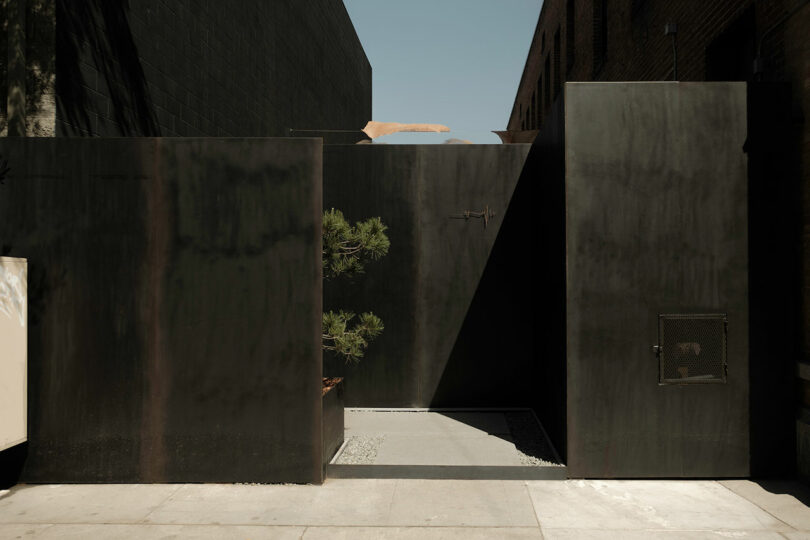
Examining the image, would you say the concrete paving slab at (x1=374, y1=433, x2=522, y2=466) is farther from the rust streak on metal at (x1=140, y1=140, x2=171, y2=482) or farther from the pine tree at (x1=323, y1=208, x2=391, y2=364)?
the rust streak on metal at (x1=140, y1=140, x2=171, y2=482)

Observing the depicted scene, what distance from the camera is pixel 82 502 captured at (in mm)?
5723

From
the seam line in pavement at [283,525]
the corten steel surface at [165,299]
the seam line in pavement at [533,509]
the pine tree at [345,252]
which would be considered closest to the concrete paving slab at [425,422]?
the pine tree at [345,252]

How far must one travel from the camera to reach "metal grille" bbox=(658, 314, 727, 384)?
20.6 ft

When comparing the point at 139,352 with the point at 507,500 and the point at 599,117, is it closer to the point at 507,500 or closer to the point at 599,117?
the point at 507,500

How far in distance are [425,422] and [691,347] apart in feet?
13.1

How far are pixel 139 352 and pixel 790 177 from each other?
7376mm

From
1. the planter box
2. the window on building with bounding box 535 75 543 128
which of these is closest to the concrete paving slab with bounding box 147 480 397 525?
the planter box

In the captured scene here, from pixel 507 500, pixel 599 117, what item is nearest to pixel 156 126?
pixel 599 117

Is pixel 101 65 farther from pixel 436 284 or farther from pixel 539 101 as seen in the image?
pixel 539 101

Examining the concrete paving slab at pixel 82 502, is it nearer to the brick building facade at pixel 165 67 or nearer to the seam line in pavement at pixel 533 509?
the seam line in pavement at pixel 533 509

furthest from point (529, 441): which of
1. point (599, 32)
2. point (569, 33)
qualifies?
point (569, 33)

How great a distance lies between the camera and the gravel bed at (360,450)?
6.86 meters

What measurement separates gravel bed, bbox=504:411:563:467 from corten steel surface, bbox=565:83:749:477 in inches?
22.9

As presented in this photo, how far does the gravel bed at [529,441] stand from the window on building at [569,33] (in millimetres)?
11264
